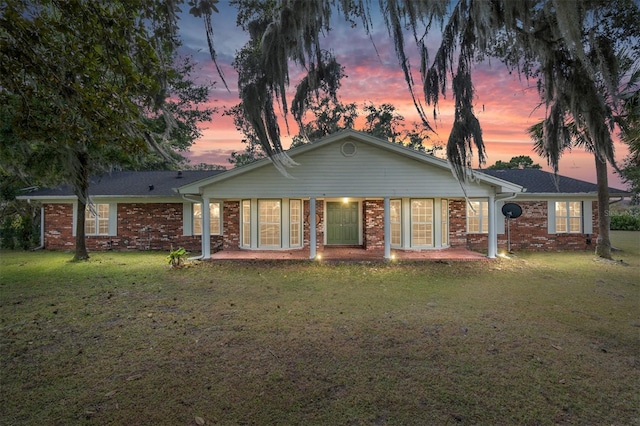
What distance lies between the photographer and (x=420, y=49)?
3.62 meters

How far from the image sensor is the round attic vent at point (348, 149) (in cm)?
1105

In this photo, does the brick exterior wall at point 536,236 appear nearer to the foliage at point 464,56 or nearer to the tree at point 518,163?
the foliage at point 464,56

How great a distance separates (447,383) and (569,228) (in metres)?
14.4

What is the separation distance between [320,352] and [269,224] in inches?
355

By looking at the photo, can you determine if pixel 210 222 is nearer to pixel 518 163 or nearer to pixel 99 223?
pixel 99 223

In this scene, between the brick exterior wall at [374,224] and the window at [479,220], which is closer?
the brick exterior wall at [374,224]

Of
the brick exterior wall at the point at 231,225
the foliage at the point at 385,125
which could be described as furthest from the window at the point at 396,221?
the foliage at the point at 385,125

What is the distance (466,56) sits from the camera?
3561 millimetres

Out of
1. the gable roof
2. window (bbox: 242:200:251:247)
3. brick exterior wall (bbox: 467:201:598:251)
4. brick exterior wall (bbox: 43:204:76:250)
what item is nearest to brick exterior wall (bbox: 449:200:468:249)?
brick exterior wall (bbox: 467:201:598:251)

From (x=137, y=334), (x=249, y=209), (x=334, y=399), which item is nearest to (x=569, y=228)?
(x=249, y=209)

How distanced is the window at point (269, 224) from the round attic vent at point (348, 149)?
3.46m

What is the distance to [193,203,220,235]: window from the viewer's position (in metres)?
13.9

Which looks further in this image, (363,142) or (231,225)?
(231,225)

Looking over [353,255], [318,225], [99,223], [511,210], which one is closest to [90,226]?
[99,223]
